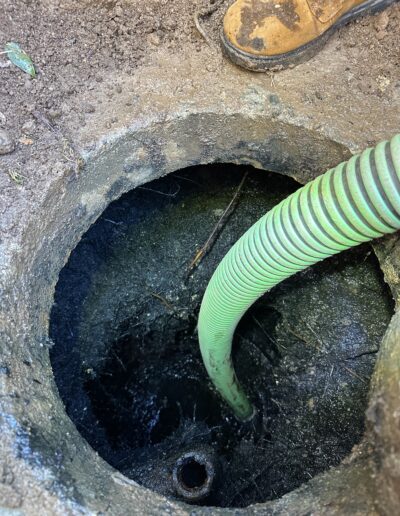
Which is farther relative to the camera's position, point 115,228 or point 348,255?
point 115,228

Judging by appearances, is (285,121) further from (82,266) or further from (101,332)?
(101,332)

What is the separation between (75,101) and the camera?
64.7 inches

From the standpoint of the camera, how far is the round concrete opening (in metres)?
1.23

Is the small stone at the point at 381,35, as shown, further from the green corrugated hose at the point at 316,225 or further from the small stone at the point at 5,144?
the small stone at the point at 5,144

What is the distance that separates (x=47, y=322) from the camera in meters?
1.63

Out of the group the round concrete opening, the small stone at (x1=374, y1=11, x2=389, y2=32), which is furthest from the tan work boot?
the round concrete opening

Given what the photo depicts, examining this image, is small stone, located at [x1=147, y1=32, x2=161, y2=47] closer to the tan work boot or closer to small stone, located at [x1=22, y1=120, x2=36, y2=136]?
the tan work boot

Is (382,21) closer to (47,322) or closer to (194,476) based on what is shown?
(47,322)

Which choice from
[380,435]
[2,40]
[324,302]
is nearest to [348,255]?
[324,302]

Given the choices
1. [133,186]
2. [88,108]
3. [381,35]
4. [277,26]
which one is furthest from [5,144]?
[381,35]

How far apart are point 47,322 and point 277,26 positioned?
1.23 metres

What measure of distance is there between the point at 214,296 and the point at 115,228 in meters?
0.64

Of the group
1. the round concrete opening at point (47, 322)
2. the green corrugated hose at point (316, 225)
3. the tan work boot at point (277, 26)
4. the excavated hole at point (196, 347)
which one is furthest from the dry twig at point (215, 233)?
the tan work boot at point (277, 26)

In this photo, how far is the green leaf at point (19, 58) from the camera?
1.61 metres
